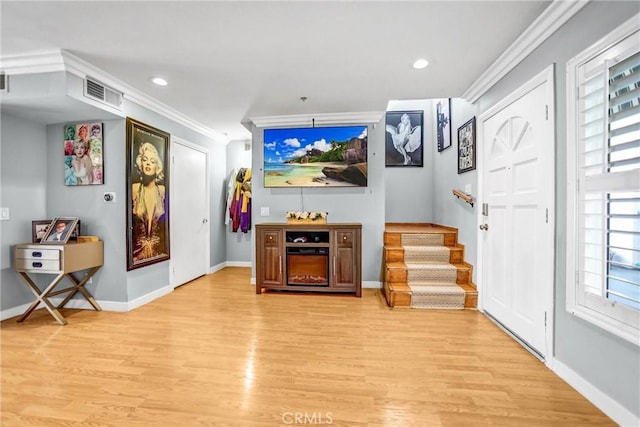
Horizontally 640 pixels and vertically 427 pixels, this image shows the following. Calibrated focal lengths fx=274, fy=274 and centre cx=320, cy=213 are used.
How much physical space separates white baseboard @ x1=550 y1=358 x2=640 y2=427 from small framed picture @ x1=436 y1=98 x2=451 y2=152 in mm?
3029

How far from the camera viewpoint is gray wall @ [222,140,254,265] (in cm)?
532

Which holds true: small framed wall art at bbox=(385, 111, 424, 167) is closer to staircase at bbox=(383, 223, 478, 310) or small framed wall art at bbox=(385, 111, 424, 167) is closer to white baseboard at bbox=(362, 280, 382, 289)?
staircase at bbox=(383, 223, 478, 310)

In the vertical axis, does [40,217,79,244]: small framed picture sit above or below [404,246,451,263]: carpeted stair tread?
above

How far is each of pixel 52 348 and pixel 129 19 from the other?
2.65 metres

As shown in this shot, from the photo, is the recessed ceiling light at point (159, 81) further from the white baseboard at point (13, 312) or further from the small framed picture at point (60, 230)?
the white baseboard at point (13, 312)

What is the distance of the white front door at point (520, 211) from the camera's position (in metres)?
2.01

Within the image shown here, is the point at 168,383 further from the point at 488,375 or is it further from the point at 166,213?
the point at 166,213

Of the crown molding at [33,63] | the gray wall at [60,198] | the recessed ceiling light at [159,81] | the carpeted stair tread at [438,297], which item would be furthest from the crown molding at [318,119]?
the carpeted stair tread at [438,297]

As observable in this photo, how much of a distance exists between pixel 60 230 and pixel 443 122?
5169 mm

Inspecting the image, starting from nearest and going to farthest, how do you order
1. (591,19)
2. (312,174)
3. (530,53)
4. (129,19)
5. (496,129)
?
(591,19) → (129,19) → (530,53) → (496,129) → (312,174)

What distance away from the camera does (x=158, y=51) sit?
7.63ft

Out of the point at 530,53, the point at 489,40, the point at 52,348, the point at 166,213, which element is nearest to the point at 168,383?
the point at 52,348

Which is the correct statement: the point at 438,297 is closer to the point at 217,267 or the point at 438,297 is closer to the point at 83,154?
the point at 217,267

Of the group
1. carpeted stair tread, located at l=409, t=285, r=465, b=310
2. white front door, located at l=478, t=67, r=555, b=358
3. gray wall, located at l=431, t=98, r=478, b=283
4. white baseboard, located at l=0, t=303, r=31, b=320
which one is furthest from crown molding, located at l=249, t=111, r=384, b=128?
white baseboard, located at l=0, t=303, r=31, b=320
